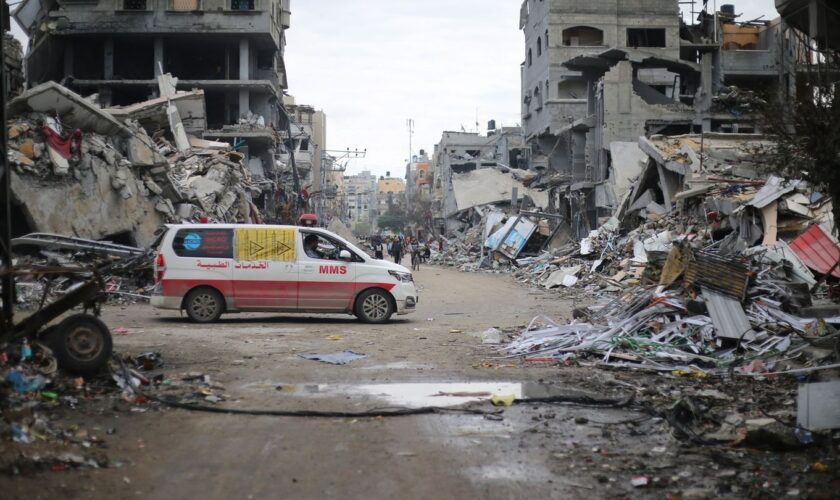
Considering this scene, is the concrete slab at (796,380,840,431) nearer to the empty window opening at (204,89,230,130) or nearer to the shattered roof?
the shattered roof

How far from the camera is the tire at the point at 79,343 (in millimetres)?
7602

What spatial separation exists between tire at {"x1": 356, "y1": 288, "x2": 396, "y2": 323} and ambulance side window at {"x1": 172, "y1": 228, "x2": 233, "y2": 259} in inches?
106

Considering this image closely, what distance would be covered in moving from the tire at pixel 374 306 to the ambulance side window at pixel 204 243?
2.69m

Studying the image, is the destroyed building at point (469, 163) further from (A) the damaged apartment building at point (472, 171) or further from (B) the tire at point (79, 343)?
(B) the tire at point (79, 343)

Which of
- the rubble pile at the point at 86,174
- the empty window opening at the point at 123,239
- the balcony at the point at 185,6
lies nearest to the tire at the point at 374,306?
the rubble pile at the point at 86,174

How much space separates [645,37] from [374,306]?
49.0 metres

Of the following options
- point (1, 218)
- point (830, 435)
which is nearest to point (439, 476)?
point (830, 435)

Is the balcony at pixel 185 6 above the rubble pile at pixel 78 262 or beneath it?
above

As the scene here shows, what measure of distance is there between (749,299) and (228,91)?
4440 cm

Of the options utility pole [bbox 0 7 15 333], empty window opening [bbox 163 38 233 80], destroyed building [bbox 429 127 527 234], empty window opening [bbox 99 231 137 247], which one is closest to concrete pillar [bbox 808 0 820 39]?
utility pole [bbox 0 7 15 333]

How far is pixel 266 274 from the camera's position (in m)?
14.8

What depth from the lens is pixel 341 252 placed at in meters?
15.1

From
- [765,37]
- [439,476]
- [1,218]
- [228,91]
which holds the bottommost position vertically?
[439,476]

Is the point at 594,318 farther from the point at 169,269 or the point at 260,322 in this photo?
the point at 169,269
